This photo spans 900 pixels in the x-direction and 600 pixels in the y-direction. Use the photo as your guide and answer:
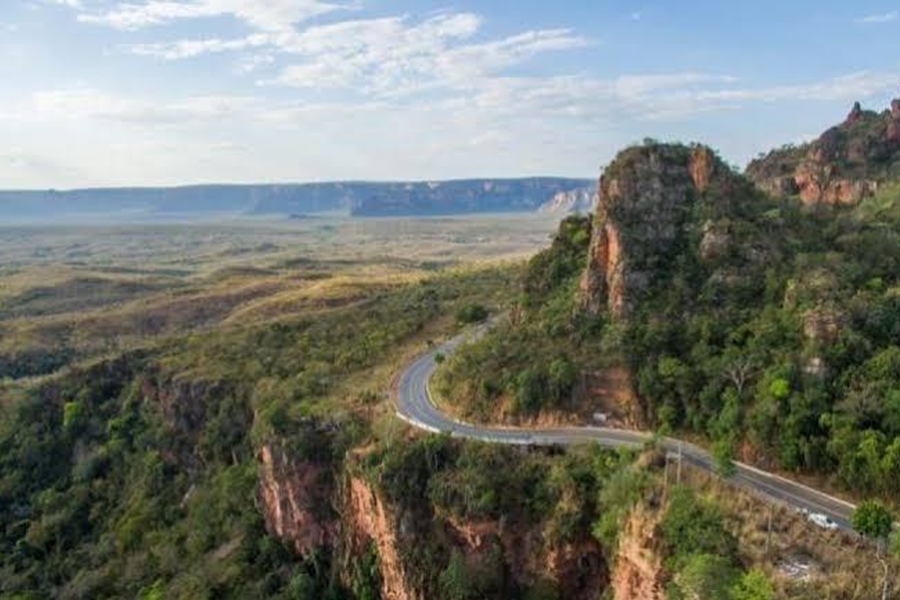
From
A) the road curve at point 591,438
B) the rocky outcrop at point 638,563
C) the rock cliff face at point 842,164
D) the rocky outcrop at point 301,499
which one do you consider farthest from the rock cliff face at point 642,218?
the rock cliff face at point 842,164

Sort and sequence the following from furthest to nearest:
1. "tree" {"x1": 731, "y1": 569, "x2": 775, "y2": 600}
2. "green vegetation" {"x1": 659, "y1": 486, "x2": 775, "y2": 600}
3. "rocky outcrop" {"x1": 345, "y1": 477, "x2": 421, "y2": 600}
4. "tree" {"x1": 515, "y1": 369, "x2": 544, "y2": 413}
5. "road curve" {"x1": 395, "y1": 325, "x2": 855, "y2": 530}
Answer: "tree" {"x1": 515, "y1": 369, "x2": 544, "y2": 413} < "rocky outcrop" {"x1": 345, "y1": 477, "x2": 421, "y2": 600} < "road curve" {"x1": 395, "y1": 325, "x2": 855, "y2": 530} < "green vegetation" {"x1": 659, "y1": 486, "x2": 775, "y2": 600} < "tree" {"x1": 731, "y1": 569, "x2": 775, "y2": 600}

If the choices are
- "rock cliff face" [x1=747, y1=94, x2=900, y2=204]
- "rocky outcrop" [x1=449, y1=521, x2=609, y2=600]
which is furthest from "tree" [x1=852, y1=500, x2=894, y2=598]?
"rock cliff face" [x1=747, y1=94, x2=900, y2=204]

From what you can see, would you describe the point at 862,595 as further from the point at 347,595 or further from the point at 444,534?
the point at 347,595

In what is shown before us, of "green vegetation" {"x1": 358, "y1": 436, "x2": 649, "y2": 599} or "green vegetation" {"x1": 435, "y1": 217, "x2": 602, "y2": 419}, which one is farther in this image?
"green vegetation" {"x1": 435, "y1": 217, "x2": 602, "y2": 419}

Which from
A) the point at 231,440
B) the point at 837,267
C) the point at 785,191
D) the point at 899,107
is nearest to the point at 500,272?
the point at 785,191

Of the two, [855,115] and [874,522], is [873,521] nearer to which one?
[874,522]

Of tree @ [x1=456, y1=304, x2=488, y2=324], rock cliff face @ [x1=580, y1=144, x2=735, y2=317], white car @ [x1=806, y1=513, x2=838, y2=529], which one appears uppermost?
rock cliff face @ [x1=580, y1=144, x2=735, y2=317]

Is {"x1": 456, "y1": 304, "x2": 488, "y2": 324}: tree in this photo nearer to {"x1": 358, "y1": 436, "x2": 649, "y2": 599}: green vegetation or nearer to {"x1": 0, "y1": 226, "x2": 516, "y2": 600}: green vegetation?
{"x1": 0, "y1": 226, "x2": 516, "y2": 600}: green vegetation
